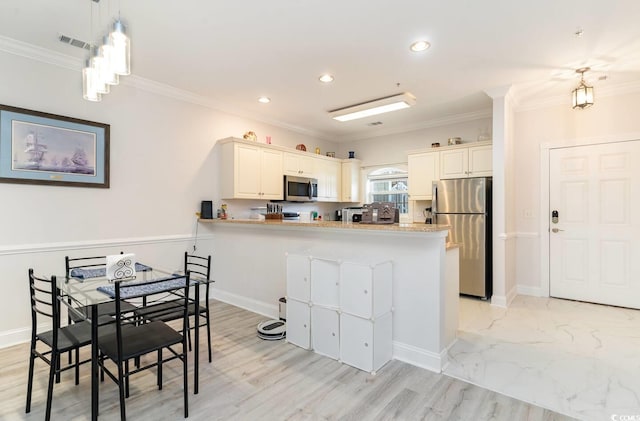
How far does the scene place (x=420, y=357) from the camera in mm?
2494

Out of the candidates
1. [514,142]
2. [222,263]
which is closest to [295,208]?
[222,263]

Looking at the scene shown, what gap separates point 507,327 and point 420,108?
3072 millimetres

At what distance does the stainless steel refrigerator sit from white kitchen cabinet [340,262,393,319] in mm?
2095

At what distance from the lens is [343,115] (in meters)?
4.55

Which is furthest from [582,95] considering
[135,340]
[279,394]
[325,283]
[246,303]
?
[135,340]

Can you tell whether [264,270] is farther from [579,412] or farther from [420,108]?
[420,108]

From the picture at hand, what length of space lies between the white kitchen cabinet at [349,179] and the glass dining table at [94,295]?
13.9 feet

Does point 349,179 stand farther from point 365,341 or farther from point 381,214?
point 365,341

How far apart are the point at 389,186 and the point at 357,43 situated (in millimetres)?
3592

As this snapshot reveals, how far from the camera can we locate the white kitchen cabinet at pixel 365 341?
2396 millimetres

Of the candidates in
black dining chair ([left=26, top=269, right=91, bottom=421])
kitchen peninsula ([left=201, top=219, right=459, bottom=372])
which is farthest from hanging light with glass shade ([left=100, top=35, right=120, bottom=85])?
kitchen peninsula ([left=201, top=219, right=459, bottom=372])

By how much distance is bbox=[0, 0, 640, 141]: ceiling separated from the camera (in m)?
2.36

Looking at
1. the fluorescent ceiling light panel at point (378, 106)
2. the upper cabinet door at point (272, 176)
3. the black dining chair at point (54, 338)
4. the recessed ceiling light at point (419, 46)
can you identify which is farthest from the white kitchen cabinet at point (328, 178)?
the black dining chair at point (54, 338)

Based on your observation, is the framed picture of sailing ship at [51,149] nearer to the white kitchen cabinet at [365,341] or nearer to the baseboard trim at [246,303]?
the baseboard trim at [246,303]
